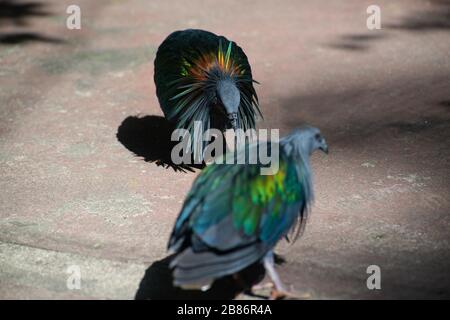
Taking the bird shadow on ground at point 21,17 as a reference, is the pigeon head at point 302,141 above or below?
below

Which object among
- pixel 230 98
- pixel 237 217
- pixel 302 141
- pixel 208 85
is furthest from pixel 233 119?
pixel 237 217

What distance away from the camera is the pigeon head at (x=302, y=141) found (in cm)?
474

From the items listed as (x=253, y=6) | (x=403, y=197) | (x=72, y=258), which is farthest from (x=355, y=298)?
(x=253, y=6)

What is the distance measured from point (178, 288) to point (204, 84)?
6.79 feet

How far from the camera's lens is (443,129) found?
6758 mm

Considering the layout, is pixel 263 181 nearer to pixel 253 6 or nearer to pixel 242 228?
pixel 242 228

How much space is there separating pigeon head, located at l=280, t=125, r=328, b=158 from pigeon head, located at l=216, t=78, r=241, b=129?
126cm

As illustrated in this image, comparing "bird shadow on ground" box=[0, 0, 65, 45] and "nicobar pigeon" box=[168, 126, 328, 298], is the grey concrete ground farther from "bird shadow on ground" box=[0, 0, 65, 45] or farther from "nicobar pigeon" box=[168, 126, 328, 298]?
"nicobar pigeon" box=[168, 126, 328, 298]

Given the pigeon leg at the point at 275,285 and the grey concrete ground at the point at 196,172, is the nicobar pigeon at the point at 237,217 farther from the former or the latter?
the grey concrete ground at the point at 196,172

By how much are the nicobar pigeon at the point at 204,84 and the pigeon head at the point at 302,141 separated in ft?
4.24

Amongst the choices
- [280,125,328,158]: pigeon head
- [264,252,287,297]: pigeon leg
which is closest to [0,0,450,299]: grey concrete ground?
[264,252,287,297]: pigeon leg

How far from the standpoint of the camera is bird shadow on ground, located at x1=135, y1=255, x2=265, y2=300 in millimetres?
4777

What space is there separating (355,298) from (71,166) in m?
3.07

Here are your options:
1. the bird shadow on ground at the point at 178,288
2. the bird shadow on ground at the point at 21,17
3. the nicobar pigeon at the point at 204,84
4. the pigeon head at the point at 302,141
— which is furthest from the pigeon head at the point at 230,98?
the bird shadow on ground at the point at 21,17
